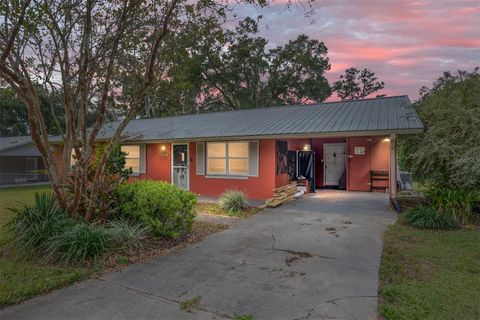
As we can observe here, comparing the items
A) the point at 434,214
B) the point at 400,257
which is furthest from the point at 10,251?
the point at 434,214

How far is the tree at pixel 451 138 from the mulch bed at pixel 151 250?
19.0 feet

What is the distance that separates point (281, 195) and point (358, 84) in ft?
98.4

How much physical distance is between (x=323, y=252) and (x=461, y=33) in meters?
8.18

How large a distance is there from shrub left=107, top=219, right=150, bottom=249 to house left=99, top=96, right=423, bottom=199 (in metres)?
4.77

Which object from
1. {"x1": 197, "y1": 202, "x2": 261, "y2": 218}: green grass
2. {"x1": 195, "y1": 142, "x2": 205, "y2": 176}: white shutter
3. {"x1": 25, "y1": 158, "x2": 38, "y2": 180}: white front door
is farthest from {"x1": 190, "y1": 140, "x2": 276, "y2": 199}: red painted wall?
{"x1": 25, "y1": 158, "x2": 38, "y2": 180}: white front door

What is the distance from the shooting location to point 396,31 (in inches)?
362

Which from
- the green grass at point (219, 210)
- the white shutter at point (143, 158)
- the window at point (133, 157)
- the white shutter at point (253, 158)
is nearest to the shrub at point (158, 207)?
the green grass at point (219, 210)

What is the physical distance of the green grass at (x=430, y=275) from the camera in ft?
10.6

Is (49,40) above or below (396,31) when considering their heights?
below

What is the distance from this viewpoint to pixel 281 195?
10602 millimetres

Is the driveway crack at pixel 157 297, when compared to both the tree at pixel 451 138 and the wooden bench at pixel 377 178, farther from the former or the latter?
the wooden bench at pixel 377 178

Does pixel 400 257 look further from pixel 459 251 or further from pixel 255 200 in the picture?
pixel 255 200

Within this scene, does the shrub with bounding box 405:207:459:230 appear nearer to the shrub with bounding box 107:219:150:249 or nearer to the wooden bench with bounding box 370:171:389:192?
the wooden bench with bounding box 370:171:389:192

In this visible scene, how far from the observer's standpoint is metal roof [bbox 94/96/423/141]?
9078 mm
